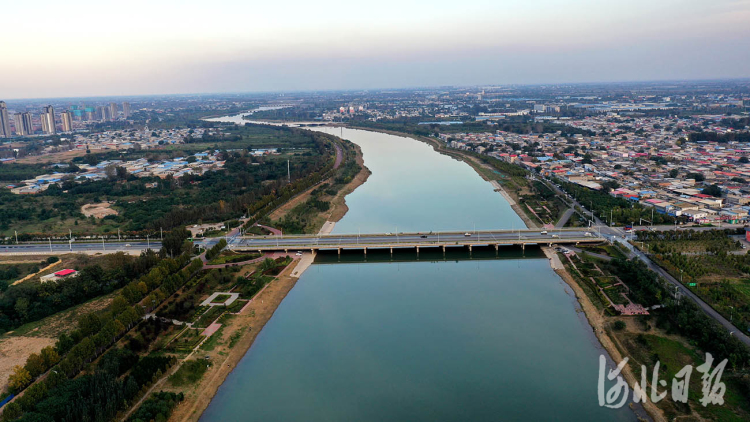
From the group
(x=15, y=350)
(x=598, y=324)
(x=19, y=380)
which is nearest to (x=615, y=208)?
(x=598, y=324)

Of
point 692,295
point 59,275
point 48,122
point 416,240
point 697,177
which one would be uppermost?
point 48,122

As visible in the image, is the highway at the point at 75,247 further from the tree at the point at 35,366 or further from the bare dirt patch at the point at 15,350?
the tree at the point at 35,366

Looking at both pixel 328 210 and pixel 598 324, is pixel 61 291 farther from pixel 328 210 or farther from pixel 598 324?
pixel 598 324

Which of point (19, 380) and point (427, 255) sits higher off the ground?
point (19, 380)

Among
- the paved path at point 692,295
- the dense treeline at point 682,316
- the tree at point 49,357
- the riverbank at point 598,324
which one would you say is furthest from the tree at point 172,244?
the paved path at point 692,295

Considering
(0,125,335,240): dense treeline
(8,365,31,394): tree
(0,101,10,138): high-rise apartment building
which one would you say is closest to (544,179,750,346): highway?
(0,125,335,240): dense treeline

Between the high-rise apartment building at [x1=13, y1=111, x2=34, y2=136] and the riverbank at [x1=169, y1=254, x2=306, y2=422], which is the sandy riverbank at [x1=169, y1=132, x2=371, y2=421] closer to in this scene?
the riverbank at [x1=169, y1=254, x2=306, y2=422]

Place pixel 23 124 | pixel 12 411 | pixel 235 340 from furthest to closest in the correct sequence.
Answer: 1. pixel 23 124
2. pixel 235 340
3. pixel 12 411

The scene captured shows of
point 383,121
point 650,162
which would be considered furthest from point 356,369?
point 383,121
